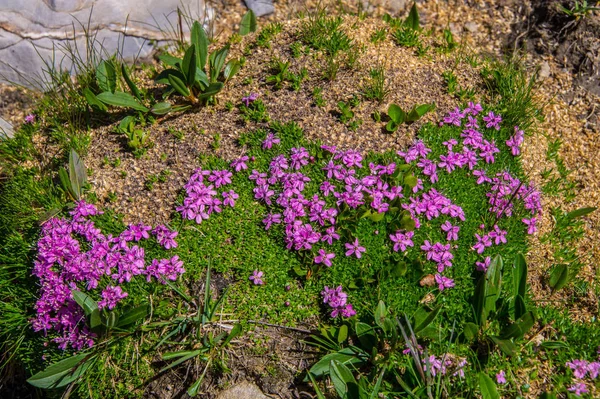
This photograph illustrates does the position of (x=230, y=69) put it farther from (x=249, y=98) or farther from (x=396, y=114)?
(x=396, y=114)

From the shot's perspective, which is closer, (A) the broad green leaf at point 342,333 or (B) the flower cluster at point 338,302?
(A) the broad green leaf at point 342,333

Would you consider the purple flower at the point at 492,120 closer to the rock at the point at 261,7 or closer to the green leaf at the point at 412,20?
the green leaf at the point at 412,20

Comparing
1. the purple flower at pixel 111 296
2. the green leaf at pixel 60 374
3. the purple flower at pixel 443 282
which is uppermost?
the purple flower at pixel 111 296

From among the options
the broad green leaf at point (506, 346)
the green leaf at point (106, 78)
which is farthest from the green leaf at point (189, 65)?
the broad green leaf at point (506, 346)

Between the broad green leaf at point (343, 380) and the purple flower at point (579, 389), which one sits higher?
the broad green leaf at point (343, 380)

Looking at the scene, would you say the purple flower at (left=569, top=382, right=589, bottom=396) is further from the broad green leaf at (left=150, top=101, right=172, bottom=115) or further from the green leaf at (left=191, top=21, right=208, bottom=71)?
the green leaf at (left=191, top=21, right=208, bottom=71)

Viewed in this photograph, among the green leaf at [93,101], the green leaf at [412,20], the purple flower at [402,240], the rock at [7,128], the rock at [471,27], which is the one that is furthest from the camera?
the rock at [471,27]

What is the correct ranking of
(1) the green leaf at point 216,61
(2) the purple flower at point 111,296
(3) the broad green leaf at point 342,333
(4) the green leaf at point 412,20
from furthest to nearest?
(4) the green leaf at point 412,20 → (1) the green leaf at point 216,61 → (2) the purple flower at point 111,296 → (3) the broad green leaf at point 342,333

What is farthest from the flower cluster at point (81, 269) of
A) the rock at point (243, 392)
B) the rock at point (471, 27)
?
the rock at point (471, 27)
